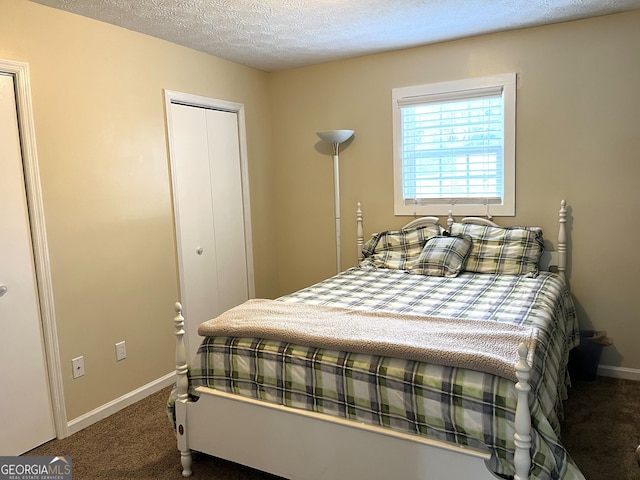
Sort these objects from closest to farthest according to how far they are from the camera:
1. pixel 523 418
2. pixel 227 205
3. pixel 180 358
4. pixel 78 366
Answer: pixel 523 418 < pixel 180 358 < pixel 78 366 < pixel 227 205

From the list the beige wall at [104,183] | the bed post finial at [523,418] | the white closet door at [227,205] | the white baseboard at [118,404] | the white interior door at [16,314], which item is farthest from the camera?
the white closet door at [227,205]

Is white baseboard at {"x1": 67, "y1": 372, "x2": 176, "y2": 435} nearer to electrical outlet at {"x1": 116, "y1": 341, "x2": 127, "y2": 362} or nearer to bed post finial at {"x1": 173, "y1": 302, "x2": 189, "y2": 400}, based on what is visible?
electrical outlet at {"x1": 116, "y1": 341, "x2": 127, "y2": 362}

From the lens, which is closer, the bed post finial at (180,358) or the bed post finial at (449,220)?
the bed post finial at (180,358)

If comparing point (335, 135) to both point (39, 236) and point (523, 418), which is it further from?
Result: point (523, 418)

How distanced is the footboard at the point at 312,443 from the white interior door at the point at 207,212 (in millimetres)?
1337

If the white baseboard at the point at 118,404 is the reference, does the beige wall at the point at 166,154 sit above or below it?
above

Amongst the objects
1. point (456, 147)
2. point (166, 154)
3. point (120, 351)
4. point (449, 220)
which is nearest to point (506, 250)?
point (449, 220)

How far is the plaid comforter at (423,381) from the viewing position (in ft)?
5.44

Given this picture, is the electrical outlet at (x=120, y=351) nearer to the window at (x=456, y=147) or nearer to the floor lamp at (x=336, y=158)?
the floor lamp at (x=336, y=158)

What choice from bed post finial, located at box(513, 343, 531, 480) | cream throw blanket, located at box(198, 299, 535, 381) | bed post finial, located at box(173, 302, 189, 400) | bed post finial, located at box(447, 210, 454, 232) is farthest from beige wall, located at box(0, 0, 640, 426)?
bed post finial, located at box(513, 343, 531, 480)

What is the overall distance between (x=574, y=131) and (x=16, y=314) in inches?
136

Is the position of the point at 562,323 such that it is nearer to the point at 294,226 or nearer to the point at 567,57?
the point at 567,57

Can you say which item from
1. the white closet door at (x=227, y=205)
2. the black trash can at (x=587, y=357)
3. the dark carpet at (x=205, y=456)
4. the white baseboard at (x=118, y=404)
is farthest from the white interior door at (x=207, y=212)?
the black trash can at (x=587, y=357)

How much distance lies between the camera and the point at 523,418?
157cm
